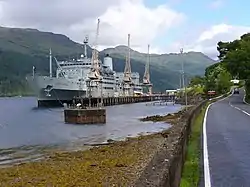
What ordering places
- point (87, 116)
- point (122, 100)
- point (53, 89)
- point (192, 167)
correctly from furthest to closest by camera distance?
1. point (122, 100)
2. point (53, 89)
3. point (87, 116)
4. point (192, 167)

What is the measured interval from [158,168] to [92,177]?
942cm

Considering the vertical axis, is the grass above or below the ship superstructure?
below

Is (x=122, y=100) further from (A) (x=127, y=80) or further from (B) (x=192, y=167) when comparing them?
(B) (x=192, y=167)

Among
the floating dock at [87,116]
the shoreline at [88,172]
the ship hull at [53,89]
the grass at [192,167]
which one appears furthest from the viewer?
the ship hull at [53,89]

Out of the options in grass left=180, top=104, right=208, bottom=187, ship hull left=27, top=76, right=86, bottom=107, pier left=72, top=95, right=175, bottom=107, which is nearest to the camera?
grass left=180, top=104, right=208, bottom=187

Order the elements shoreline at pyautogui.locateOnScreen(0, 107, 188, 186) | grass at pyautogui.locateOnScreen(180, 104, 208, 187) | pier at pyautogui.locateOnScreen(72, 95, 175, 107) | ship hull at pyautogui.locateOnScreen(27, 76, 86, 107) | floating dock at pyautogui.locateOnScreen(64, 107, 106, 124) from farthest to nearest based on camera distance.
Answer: pier at pyautogui.locateOnScreen(72, 95, 175, 107) → ship hull at pyautogui.locateOnScreen(27, 76, 86, 107) → floating dock at pyautogui.locateOnScreen(64, 107, 106, 124) → shoreline at pyautogui.locateOnScreen(0, 107, 188, 186) → grass at pyautogui.locateOnScreen(180, 104, 208, 187)

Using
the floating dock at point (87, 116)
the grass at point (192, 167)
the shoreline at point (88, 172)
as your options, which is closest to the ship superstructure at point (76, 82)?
the floating dock at point (87, 116)

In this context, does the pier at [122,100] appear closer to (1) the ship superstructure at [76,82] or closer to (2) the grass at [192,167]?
(1) the ship superstructure at [76,82]

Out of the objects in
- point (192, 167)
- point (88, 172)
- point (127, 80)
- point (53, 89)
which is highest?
point (127, 80)

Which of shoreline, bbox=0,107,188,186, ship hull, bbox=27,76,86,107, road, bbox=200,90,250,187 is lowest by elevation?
shoreline, bbox=0,107,188,186

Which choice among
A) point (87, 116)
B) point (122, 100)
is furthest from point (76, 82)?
point (87, 116)

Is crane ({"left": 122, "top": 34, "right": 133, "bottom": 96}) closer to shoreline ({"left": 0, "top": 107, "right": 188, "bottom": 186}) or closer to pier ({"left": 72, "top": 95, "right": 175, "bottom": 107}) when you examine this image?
pier ({"left": 72, "top": 95, "right": 175, "bottom": 107})

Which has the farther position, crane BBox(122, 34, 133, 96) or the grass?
crane BBox(122, 34, 133, 96)

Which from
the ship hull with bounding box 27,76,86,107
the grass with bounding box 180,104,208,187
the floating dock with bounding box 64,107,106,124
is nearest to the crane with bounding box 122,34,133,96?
the ship hull with bounding box 27,76,86,107
